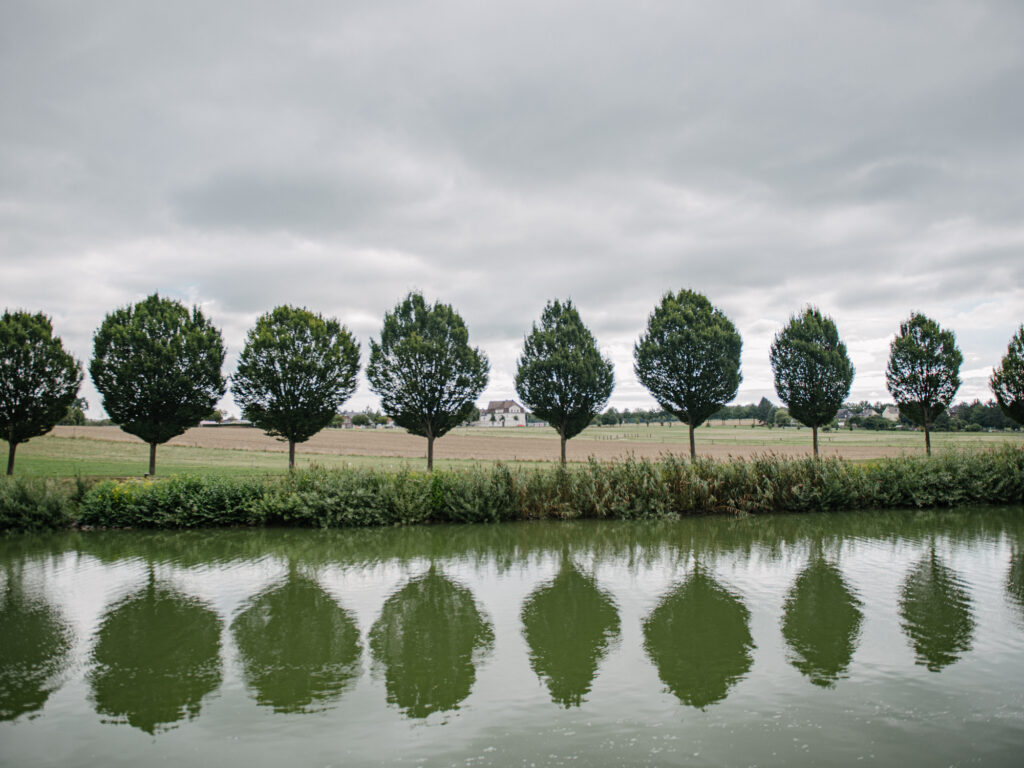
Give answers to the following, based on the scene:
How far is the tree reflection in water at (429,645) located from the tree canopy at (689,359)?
23.5 m

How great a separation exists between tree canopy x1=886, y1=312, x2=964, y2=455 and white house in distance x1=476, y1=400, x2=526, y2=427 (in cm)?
13343

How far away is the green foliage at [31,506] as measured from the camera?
52.0 feet

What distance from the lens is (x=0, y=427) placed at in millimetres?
24375

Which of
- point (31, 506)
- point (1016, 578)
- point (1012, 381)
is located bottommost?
point (1016, 578)

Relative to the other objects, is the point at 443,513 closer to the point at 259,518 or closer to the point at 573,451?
the point at 259,518

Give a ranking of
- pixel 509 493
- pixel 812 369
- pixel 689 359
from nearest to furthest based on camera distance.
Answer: pixel 509 493 → pixel 689 359 → pixel 812 369

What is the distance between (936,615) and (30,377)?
97.2ft

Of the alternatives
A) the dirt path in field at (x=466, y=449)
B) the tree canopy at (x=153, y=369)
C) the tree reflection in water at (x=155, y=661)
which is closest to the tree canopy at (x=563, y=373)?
the dirt path in field at (x=466, y=449)

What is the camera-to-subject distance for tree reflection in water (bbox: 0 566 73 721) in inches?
239

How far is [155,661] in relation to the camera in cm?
696

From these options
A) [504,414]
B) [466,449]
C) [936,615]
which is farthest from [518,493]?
[504,414]

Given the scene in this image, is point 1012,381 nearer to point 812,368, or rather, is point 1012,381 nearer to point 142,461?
point 812,368

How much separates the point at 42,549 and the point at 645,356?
25.7 m

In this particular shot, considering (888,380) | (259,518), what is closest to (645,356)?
(888,380)
